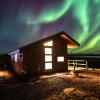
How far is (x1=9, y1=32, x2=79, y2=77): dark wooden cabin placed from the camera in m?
20.0

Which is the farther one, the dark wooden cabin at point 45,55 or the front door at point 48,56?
the front door at point 48,56

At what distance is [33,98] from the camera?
1124cm

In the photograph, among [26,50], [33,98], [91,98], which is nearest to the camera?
[91,98]

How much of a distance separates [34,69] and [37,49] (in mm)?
2372

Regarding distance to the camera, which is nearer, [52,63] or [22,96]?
[22,96]

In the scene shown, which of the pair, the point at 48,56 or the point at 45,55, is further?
the point at 48,56

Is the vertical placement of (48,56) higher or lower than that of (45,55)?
lower

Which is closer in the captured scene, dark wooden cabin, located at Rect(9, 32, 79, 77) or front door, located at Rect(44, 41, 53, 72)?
dark wooden cabin, located at Rect(9, 32, 79, 77)

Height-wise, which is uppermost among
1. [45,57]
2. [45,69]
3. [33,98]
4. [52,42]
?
[52,42]

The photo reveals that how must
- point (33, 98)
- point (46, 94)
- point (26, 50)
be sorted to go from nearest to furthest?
point (33, 98), point (46, 94), point (26, 50)

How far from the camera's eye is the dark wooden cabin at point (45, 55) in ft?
65.8

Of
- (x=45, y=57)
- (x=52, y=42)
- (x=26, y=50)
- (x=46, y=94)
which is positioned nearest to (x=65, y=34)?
(x=52, y=42)

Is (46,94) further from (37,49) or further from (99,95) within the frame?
(37,49)

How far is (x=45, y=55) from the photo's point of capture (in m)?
21.9
